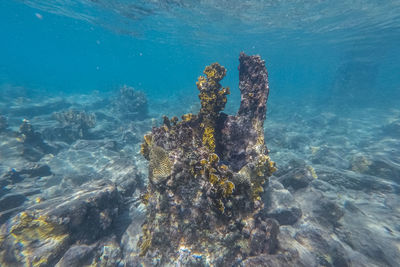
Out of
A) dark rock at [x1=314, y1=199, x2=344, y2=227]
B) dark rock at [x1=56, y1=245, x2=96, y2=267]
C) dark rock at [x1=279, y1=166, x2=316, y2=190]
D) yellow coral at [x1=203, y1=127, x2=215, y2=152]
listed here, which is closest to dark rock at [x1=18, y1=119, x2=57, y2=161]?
dark rock at [x1=56, y1=245, x2=96, y2=267]

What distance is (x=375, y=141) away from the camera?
51.5 feet

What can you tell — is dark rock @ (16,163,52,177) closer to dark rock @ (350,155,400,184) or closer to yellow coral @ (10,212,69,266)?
yellow coral @ (10,212,69,266)

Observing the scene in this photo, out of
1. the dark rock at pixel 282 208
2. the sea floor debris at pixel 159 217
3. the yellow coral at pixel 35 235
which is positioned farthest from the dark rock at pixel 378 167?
the yellow coral at pixel 35 235

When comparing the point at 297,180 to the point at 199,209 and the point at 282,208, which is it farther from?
the point at 199,209

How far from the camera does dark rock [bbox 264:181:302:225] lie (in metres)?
5.47

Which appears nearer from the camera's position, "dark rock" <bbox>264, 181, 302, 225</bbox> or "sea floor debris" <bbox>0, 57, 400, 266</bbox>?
"sea floor debris" <bbox>0, 57, 400, 266</bbox>

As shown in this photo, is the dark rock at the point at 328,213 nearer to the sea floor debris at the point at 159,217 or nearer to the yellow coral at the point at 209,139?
the sea floor debris at the point at 159,217

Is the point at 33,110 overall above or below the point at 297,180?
above

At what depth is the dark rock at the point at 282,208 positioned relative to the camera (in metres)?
5.47

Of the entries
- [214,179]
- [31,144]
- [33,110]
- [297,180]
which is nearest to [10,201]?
[31,144]

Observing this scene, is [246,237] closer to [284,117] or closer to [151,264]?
[151,264]

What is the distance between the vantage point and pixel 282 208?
5527 mm

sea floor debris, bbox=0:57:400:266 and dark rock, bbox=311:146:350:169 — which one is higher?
sea floor debris, bbox=0:57:400:266

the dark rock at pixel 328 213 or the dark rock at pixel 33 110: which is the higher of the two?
the dark rock at pixel 33 110
